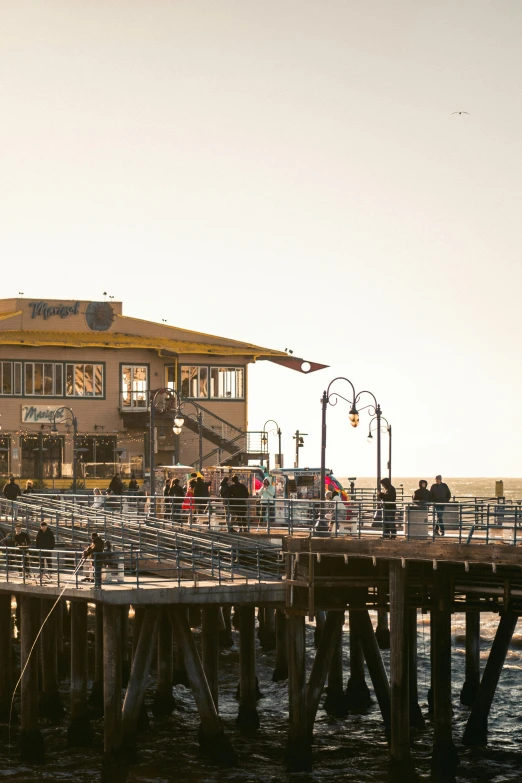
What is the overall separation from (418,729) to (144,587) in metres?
9.30

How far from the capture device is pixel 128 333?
6694 cm

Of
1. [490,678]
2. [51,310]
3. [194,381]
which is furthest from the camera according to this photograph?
[194,381]

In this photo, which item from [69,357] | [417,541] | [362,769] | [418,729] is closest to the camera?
[417,541]

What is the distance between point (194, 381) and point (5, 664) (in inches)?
1331

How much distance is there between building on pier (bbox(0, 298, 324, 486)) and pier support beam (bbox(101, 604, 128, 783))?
34.9 m

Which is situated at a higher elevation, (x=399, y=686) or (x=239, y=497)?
(x=239, y=497)

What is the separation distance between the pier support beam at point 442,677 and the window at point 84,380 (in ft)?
125

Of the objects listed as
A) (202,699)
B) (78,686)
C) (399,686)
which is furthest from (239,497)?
(399,686)

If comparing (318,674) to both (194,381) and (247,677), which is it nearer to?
(247,677)

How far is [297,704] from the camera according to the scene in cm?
2980

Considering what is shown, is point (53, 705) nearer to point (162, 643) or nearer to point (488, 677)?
point (162, 643)

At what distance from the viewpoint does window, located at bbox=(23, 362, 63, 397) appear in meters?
64.6

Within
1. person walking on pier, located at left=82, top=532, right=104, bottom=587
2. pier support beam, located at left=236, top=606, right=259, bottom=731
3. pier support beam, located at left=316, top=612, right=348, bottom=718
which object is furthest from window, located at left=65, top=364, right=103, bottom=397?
person walking on pier, located at left=82, top=532, right=104, bottom=587

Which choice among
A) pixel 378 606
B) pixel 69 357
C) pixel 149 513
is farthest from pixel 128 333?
pixel 378 606
